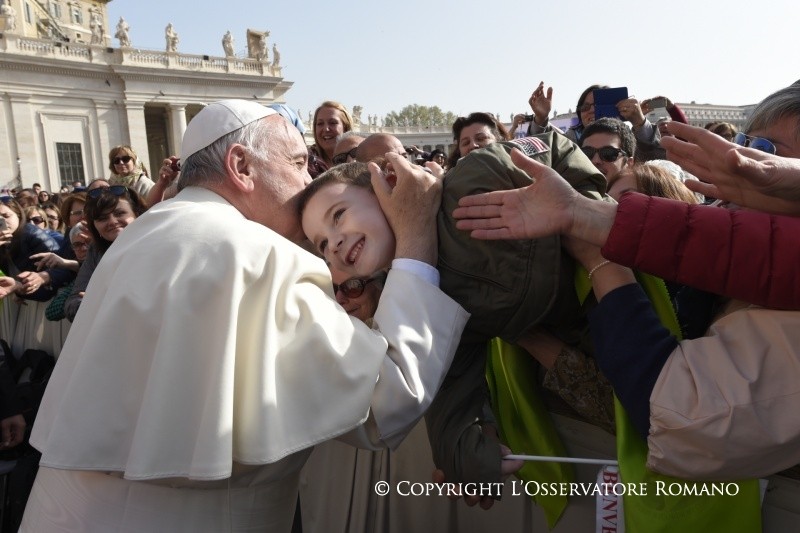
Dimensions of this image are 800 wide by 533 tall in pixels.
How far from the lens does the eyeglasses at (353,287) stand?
204cm

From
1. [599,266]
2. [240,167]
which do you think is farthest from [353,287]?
[599,266]

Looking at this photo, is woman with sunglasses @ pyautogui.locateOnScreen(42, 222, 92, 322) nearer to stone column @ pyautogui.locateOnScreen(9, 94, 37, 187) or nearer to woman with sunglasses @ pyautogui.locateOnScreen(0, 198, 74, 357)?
woman with sunglasses @ pyautogui.locateOnScreen(0, 198, 74, 357)

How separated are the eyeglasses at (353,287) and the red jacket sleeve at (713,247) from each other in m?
0.89

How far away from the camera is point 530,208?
161 centimetres

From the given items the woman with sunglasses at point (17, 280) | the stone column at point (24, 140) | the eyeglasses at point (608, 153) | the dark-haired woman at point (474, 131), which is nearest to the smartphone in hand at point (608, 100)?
the dark-haired woman at point (474, 131)

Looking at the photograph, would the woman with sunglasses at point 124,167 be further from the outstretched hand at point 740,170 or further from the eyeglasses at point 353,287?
the outstretched hand at point 740,170

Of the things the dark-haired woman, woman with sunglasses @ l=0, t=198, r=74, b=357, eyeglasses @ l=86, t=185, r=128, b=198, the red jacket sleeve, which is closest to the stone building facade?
woman with sunglasses @ l=0, t=198, r=74, b=357

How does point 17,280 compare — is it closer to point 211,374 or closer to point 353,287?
point 353,287

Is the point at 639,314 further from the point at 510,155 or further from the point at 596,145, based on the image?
the point at 596,145

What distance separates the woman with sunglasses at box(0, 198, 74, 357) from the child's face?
3.63m

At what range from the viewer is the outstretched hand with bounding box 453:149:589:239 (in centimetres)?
158

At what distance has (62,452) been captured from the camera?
4.79 feet

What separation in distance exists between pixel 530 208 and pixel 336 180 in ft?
2.45

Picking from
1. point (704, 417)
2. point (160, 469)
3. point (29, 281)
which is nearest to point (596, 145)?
point (704, 417)
